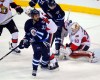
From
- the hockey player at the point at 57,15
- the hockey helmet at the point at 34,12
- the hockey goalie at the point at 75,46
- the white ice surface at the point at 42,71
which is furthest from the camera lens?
the hockey player at the point at 57,15

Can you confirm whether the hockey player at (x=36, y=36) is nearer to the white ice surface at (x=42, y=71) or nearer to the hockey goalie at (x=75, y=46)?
the white ice surface at (x=42, y=71)

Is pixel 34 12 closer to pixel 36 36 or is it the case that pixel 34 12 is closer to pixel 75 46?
pixel 36 36

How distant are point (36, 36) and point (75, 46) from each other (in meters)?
0.76

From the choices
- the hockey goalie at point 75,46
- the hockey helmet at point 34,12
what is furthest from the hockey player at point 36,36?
the hockey goalie at point 75,46

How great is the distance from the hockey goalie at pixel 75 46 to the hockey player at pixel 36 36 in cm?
59

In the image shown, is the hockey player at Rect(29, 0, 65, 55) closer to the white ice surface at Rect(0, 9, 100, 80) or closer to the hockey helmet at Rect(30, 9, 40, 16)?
the white ice surface at Rect(0, 9, 100, 80)

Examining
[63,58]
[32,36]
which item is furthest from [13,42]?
[32,36]

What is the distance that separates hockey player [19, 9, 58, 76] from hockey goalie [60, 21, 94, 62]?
586 millimetres

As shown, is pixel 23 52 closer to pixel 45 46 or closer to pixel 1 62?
pixel 1 62

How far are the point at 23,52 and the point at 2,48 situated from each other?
343mm

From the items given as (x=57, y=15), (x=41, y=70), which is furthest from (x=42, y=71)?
(x=57, y=15)

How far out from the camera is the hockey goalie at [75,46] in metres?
3.97

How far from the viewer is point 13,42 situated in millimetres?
4277

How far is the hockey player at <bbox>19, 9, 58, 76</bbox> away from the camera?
132 inches
